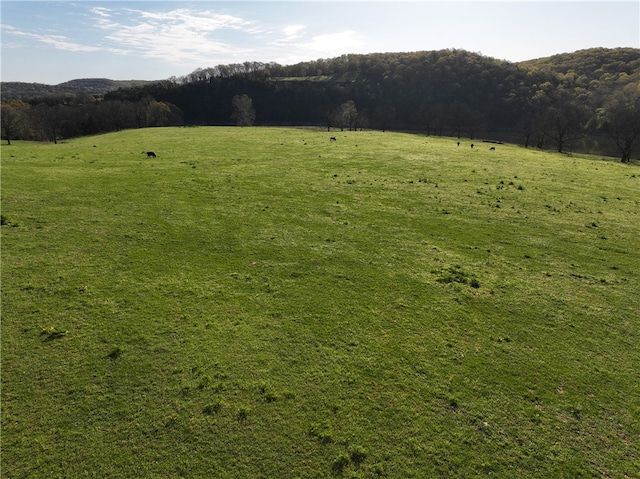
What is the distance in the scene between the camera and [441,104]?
143m

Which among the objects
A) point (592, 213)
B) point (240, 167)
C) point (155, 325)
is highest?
point (240, 167)

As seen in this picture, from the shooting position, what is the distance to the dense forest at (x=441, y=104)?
8356 centimetres

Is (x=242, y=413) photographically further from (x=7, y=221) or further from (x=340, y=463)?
(x=7, y=221)

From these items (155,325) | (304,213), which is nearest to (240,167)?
(304,213)

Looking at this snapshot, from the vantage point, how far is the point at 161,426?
8.75m

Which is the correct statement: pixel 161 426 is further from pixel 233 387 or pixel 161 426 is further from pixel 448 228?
pixel 448 228

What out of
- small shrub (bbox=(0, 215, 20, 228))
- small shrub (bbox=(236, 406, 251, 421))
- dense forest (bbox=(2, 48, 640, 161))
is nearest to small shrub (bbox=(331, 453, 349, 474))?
small shrub (bbox=(236, 406, 251, 421))

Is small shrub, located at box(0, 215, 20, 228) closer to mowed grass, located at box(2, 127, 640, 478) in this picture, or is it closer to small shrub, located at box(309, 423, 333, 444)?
mowed grass, located at box(2, 127, 640, 478)

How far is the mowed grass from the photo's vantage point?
8.32 m

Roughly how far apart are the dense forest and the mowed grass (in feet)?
198

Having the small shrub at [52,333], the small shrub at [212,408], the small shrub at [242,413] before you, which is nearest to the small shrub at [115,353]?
the small shrub at [52,333]

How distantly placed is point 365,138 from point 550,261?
48.9m

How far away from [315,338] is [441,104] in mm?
A: 151804

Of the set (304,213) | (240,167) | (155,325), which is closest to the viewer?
(155,325)
